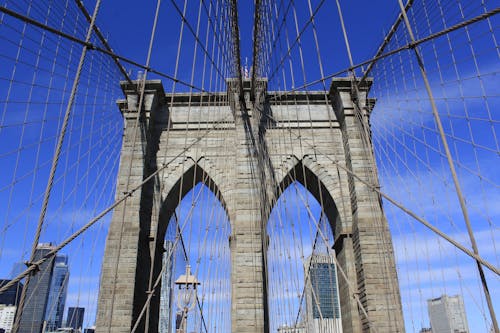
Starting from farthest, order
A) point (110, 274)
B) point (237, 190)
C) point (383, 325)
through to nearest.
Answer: point (237, 190), point (110, 274), point (383, 325)

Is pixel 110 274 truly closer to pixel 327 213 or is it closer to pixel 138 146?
pixel 138 146

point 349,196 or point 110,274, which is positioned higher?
point 349,196

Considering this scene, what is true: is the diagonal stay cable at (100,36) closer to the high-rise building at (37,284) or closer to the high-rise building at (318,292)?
the high-rise building at (37,284)

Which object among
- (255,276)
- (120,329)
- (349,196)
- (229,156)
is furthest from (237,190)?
(120,329)

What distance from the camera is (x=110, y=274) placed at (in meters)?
10.0

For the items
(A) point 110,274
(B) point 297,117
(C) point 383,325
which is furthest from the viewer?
(B) point 297,117

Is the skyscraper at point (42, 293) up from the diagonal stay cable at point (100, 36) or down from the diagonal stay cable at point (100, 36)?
down

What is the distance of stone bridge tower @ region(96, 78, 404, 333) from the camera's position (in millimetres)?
9938

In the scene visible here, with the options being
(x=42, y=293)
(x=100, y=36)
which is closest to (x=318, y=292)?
(x=100, y=36)

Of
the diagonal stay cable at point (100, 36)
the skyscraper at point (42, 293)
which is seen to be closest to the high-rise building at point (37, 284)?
the skyscraper at point (42, 293)

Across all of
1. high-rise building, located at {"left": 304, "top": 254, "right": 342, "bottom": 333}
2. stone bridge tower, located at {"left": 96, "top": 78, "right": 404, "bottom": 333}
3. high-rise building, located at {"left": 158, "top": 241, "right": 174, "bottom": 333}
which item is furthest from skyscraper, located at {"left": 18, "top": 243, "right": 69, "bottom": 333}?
high-rise building, located at {"left": 304, "top": 254, "right": 342, "bottom": 333}

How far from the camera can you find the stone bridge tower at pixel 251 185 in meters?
9.94

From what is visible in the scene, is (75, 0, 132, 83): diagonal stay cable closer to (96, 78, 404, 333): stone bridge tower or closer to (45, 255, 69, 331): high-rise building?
(96, 78, 404, 333): stone bridge tower

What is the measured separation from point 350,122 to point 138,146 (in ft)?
19.0
